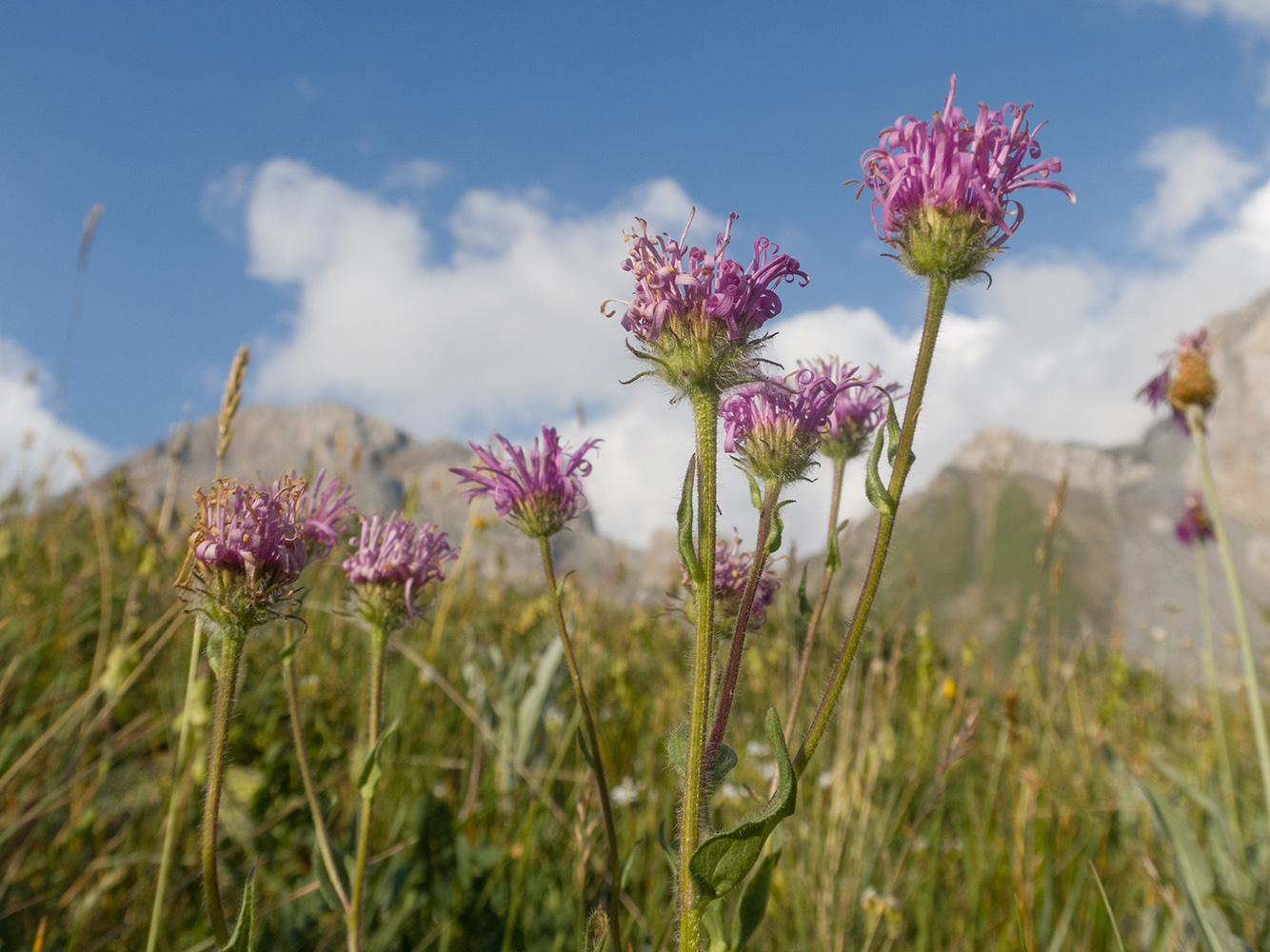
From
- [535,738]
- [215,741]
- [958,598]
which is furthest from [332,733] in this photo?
[958,598]

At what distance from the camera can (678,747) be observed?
4.76 ft

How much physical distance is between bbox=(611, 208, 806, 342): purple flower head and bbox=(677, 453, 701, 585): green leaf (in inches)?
13.4

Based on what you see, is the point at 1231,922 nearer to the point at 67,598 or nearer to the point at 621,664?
the point at 621,664

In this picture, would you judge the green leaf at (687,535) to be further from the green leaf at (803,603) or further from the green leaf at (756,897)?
the green leaf at (756,897)

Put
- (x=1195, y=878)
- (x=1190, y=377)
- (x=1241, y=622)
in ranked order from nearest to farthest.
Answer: (x=1195, y=878)
(x=1241, y=622)
(x=1190, y=377)

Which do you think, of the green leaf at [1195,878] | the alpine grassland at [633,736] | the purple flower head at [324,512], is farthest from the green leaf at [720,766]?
the green leaf at [1195,878]

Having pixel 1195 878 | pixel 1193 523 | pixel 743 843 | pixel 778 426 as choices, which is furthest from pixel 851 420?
pixel 1193 523

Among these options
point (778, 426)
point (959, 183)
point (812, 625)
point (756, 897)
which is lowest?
point (756, 897)

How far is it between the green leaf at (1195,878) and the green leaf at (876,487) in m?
1.93

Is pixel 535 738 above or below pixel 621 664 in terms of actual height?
below

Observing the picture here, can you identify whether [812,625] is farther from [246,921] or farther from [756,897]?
[246,921]

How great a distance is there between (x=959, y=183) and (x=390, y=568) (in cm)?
156

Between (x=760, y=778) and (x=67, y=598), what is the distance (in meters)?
3.83

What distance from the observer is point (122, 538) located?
529cm
